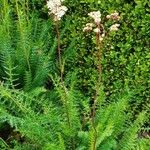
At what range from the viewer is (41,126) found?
299cm

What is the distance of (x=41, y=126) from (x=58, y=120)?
0.12 metres

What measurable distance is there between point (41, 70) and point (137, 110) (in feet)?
2.76

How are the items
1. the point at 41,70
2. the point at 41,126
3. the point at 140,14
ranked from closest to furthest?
the point at 41,126
the point at 140,14
the point at 41,70

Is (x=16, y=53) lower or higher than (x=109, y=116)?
higher

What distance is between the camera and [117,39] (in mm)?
3416

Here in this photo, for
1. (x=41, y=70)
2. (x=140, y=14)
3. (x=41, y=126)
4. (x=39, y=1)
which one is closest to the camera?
(x=41, y=126)

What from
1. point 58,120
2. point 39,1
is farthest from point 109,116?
point 39,1

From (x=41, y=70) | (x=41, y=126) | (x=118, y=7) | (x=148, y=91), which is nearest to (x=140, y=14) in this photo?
(x=118, y=7)

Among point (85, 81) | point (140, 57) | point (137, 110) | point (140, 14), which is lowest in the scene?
point (137, 110)

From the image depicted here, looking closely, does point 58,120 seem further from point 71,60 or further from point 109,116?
point 71,60

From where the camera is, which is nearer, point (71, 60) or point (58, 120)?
point (58, 120)

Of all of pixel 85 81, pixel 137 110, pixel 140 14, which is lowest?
pixel 137 110

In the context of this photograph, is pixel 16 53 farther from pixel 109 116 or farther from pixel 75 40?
pixel 109 116

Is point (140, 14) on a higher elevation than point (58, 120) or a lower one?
higher
